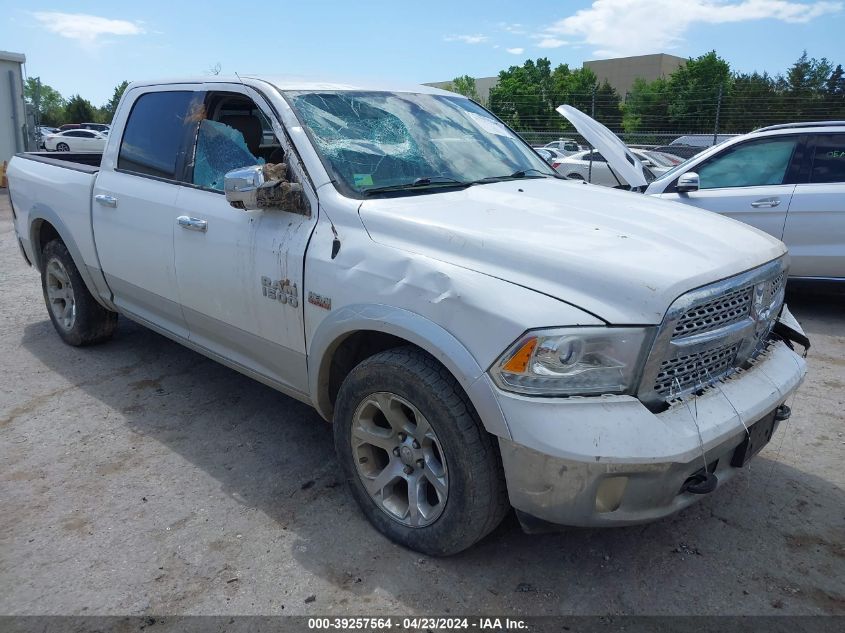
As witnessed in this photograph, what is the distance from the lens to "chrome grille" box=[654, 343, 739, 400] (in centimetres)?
252

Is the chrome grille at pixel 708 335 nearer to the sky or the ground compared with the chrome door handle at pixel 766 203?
nearer to the ground

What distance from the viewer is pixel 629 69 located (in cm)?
7469

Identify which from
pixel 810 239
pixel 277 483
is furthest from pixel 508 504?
pixel 810 239

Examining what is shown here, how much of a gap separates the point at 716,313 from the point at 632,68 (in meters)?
79.4

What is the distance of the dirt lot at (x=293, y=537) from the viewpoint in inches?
108

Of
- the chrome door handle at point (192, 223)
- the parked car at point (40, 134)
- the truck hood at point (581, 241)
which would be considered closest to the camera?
the truck hood at point (581, 241)

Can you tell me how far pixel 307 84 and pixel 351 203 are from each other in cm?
100

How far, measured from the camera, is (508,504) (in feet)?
9.04

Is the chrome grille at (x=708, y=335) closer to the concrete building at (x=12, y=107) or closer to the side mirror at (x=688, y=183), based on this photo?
the side mirror at (x=688, y=183)

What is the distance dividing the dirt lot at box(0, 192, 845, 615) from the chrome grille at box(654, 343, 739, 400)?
Answer: 0.83m

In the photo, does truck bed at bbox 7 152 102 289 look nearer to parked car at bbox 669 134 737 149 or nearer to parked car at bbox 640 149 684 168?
parked car at bbox 640 149 684 168

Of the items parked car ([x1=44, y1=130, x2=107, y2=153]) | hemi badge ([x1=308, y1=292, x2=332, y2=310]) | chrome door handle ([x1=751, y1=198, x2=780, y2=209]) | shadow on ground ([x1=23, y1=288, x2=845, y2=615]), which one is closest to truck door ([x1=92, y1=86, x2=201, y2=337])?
shadow on ground ([x1=23, y1=288, x2=845, y2=615])

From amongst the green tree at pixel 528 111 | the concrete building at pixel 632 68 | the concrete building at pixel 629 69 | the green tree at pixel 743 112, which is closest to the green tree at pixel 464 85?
the concrete building at pixel 629 69

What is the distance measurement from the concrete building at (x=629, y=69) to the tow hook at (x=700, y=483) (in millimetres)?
73083
